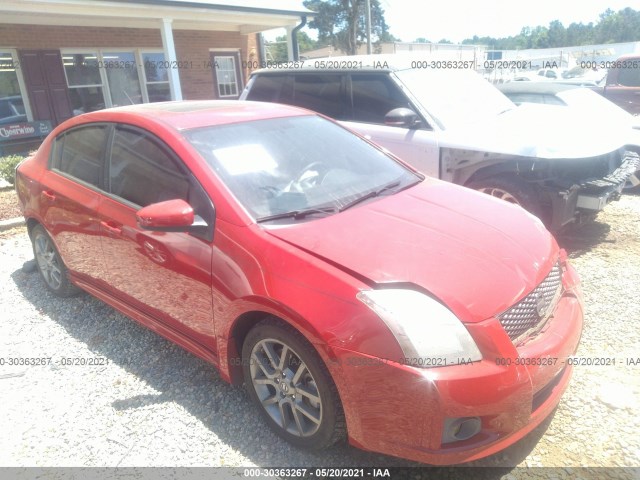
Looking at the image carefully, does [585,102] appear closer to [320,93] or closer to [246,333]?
[320,93]

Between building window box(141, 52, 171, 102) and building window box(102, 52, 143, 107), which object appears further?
building window box(141, 52, 171, 102)

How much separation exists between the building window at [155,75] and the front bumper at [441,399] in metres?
12.8

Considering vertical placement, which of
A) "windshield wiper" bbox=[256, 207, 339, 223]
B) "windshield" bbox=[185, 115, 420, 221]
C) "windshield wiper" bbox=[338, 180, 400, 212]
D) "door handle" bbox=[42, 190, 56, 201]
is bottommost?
"door handle" bbox=[42, 190, 56, 201]

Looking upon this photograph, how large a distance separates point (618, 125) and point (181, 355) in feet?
17.5

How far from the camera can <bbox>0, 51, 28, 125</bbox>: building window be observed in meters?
10.7

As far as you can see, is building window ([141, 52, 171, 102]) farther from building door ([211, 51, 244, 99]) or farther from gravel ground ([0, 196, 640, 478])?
gravel ground ([0, 196, 640, 478])

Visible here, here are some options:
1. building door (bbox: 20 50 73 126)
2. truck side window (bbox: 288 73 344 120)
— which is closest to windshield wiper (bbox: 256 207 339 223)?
truck side window (bbox: 288 73 344 120)

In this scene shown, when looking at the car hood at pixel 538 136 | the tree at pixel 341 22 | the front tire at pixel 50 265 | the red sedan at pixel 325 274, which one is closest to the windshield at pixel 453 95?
the car hood at pixel 538 136

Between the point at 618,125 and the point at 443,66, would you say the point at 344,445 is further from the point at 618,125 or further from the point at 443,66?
the point at 618,125

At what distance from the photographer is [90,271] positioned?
3645 mm

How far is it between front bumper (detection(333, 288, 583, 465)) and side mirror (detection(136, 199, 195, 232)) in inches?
42.2

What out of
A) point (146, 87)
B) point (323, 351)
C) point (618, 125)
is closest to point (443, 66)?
point (618, 125)

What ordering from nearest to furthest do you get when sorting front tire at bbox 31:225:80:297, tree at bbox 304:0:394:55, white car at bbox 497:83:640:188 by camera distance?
front tire at bbox 31:225:80:297
white car at bbox 497:83:640:188
tree at bbox 304:0:394:55

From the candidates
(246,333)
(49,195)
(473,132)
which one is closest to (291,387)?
(246,333)
